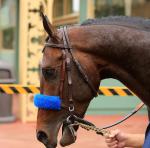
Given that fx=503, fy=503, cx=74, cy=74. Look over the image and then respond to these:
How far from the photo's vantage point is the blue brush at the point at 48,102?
9.22 ft

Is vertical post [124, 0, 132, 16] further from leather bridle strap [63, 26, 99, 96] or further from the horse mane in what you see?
leather bridle strap [63, 26, 99, 96]

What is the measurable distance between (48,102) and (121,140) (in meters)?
0.71

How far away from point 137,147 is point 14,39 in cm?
993

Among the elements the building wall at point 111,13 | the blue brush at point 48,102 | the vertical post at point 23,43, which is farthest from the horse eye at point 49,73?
the building wall at point 111,13

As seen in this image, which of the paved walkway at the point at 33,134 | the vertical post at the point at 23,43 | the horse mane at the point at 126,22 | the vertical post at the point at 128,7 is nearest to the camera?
the horse mane at the point at 126,22

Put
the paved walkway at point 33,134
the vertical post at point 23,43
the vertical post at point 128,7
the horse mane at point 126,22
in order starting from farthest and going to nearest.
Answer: the vertical post at point 128,7 < the vertical post at point 23,43 < the paved walkway at point 33,134 < the horse mane at point 126,22

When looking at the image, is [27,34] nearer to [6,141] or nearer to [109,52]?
[6,141]

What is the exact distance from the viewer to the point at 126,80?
2883 millimetres

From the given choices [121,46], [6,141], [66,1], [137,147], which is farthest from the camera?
[66,1]

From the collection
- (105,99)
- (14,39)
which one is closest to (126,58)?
(105,99)

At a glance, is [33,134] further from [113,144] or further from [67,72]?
[67,72]

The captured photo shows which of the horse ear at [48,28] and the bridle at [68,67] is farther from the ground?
the horse ear at [48,28]

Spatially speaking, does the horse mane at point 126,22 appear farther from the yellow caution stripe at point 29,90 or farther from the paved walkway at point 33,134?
the paved walkway at point 33,134

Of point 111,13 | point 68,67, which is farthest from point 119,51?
point 111,13
